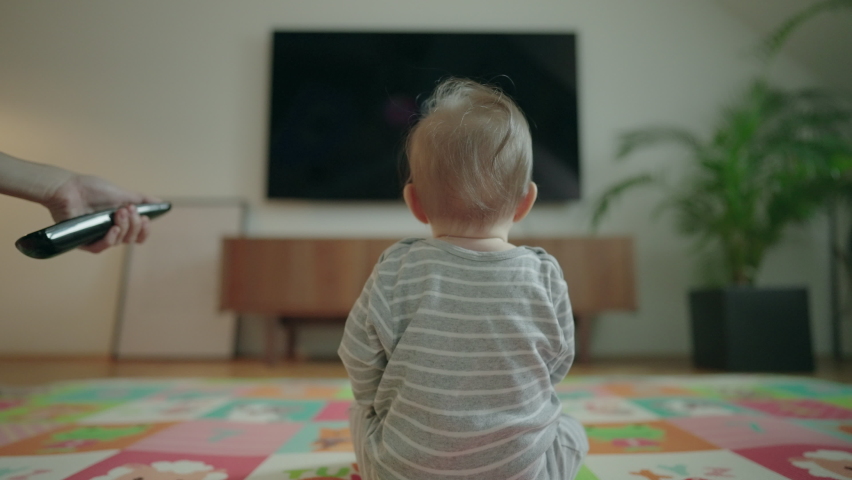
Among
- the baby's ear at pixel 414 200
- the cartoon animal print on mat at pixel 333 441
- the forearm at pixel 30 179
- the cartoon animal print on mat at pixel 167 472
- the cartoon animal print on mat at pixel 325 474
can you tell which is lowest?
the cartoon animal print on mat at pixel 333 441

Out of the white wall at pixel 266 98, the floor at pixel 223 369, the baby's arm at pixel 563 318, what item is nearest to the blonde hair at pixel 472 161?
the baby's arm at pixel 563 318

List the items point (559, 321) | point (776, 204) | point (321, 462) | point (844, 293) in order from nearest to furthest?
point (559, 321) < point (321, 462) < point (776, 204) < point (844, 293)

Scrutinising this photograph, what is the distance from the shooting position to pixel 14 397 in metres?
1.45

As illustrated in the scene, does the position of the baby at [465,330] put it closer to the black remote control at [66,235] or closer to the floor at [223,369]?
the black remote control at [66,235]

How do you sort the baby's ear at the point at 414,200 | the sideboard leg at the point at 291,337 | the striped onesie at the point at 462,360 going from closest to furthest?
the striped onesie at the point at 462,360 < the baby's ear at the point at 414,200 < the sideboard leg at the point at 291,337

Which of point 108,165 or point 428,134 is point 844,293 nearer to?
point 428,134

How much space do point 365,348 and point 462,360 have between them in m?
0.13

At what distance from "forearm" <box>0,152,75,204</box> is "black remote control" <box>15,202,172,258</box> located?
10 centimetres

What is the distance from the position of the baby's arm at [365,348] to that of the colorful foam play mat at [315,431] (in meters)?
0.20

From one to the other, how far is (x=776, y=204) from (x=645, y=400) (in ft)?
4.54

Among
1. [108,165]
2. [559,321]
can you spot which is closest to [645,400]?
[559,321]

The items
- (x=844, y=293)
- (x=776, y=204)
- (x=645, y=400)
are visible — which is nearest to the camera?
(x=645, y=400)

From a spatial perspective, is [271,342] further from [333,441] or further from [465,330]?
[465,330]

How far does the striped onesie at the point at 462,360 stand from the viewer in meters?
0.59
